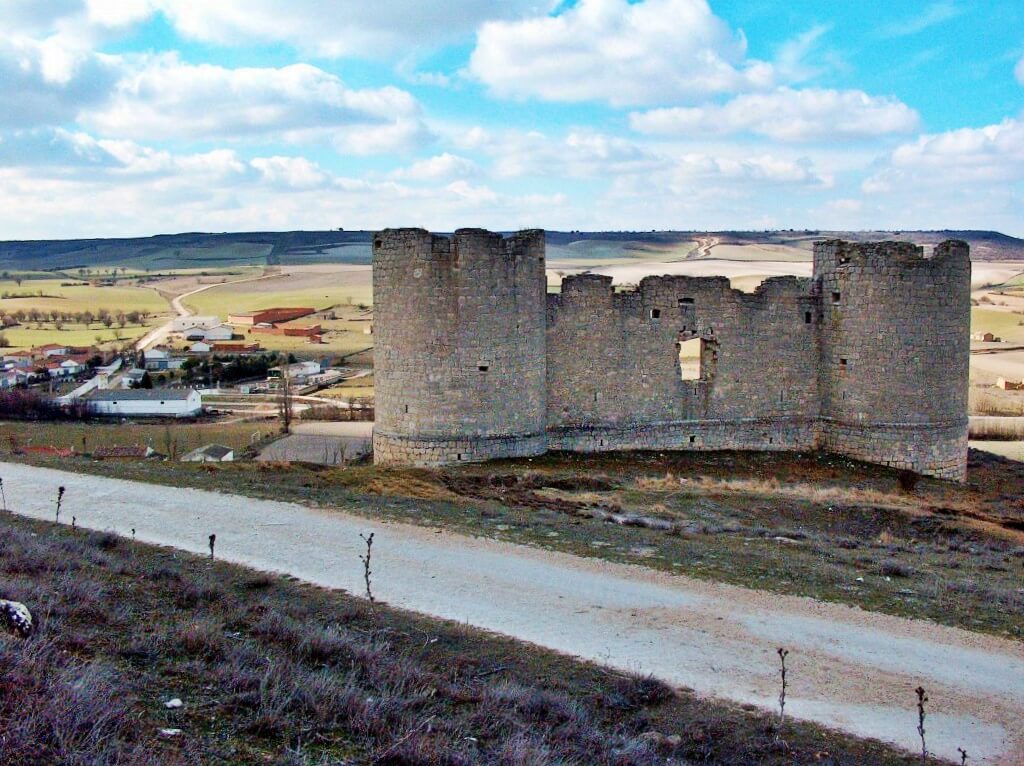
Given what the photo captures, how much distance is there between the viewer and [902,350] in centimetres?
2416

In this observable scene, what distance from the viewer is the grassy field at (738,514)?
12.4 metres

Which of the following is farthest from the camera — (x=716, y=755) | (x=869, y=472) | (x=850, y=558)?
(x=869, y=472)

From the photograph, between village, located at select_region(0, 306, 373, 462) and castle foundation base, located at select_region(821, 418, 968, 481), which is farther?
village, located at select_region(0, 306, 373, 462)

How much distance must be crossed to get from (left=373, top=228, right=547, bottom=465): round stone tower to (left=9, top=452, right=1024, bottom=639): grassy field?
126cm

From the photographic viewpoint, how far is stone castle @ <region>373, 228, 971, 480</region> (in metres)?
21.6

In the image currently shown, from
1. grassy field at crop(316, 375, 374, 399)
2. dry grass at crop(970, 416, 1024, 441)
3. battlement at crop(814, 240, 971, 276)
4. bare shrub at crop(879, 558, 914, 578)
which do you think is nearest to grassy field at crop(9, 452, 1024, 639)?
A: bare shrub at crop(879, 558, 914, 578)

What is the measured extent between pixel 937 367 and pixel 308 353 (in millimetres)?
63564

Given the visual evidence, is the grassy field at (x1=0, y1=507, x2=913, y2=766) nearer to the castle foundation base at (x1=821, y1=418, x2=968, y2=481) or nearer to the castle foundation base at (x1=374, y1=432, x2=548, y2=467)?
the castle foundation base at (x1=374, y1=432, x2=548, y2=467)

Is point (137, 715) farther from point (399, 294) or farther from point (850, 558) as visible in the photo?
point (399, 294)

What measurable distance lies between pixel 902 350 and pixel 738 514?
30.3 ft

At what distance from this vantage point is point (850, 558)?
1392cm

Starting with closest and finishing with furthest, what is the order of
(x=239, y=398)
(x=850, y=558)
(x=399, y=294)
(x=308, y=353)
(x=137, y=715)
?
(x=137, y=715)
(x=850, y=558)
(x=399, y=294)
(x=239, y=398)
(x=308, y=353)

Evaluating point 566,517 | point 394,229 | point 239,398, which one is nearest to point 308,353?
point 239,398

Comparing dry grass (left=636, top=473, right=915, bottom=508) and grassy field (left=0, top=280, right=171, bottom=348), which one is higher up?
grassy field (left=0, top=280, right=171, bottom=348)
